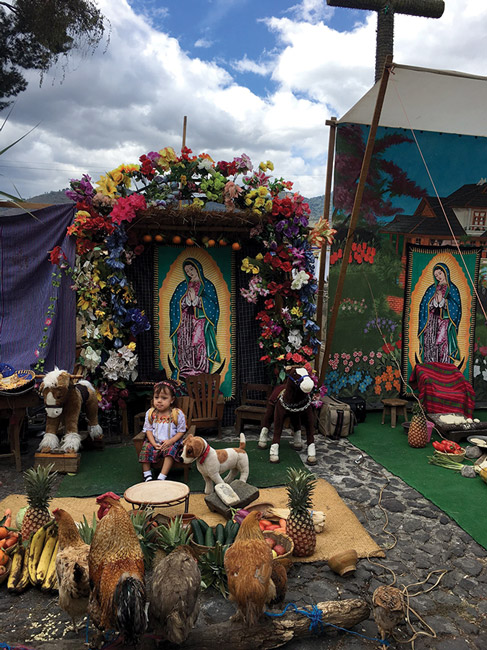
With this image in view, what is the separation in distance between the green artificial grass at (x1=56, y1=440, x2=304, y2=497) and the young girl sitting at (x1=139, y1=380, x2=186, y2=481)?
40 centimetres

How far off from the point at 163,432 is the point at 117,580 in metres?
3.04

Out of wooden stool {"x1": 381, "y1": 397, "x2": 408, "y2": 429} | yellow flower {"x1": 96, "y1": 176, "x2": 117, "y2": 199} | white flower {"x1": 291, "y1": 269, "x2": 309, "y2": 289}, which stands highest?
yellow flower {"x1": 96, "y1": 176, "x2": 117, "y2": 199}

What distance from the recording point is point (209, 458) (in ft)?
16.8

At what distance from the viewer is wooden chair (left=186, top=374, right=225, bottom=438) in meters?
7.48

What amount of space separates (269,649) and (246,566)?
551mm

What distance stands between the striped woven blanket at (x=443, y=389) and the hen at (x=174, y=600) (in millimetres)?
6186

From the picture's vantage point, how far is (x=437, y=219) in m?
8.95

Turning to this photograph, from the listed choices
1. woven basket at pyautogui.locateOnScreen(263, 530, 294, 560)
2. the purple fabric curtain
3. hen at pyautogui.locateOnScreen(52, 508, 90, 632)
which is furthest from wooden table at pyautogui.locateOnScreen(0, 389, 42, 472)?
woven basket at pyautogui.locateOnScreen(263, 530, 294, 560)

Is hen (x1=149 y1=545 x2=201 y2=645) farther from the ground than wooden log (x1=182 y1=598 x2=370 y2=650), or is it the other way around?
hen (x1=149 y1=545 x2=201 y2=645)

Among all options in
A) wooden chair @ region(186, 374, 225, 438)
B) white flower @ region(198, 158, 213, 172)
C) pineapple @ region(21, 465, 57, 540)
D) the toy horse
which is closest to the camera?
pineapple @ region(21, 465, 57, 540)

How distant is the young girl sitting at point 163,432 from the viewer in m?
5.68

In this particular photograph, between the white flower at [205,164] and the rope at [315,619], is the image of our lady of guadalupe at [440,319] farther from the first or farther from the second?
the rope at [315,619]

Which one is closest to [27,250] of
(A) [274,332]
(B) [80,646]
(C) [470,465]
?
(A) [274,332]

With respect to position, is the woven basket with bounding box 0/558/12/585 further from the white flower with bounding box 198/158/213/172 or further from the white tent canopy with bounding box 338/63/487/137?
the white tent canopy with bounding box 338/63/487/137
